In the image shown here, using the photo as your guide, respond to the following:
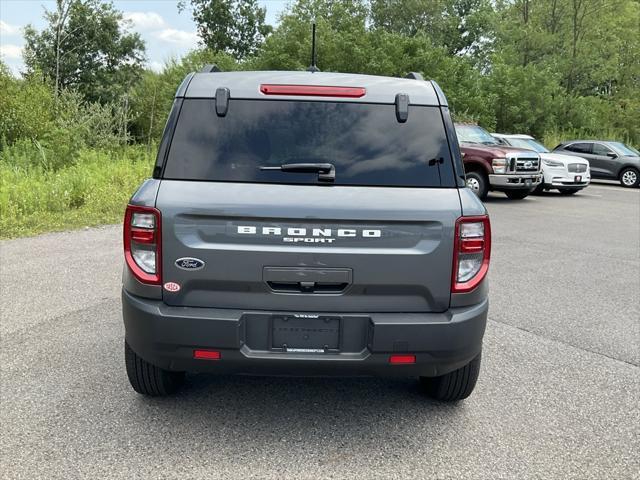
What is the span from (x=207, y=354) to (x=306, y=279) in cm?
62

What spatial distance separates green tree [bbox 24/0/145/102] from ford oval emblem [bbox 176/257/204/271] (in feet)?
131

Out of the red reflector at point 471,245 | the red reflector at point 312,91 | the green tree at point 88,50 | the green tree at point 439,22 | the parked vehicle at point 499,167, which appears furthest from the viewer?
the green tree at point 439,22

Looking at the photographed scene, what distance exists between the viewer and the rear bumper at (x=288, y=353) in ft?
9.30

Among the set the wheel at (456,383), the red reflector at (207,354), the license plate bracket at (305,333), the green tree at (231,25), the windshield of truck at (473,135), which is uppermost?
the green tree at (231,25)

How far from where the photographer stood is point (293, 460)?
115 inches

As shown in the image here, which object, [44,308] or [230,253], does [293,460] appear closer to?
[230,253]

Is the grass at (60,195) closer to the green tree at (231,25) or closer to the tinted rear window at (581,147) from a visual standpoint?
the tinted rear window at (581,147)

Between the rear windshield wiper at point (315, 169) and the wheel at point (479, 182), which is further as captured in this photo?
the wheel at point (479, 182)

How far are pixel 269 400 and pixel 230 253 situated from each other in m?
1.23

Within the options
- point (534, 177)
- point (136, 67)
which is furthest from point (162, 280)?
point (136, 67)

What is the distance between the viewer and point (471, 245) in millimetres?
2928

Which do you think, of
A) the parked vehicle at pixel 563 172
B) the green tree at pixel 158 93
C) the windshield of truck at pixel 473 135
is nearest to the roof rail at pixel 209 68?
the windshield of truck at pixel 473 135

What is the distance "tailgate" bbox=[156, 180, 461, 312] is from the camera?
2801mm

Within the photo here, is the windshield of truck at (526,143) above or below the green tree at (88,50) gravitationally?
below
